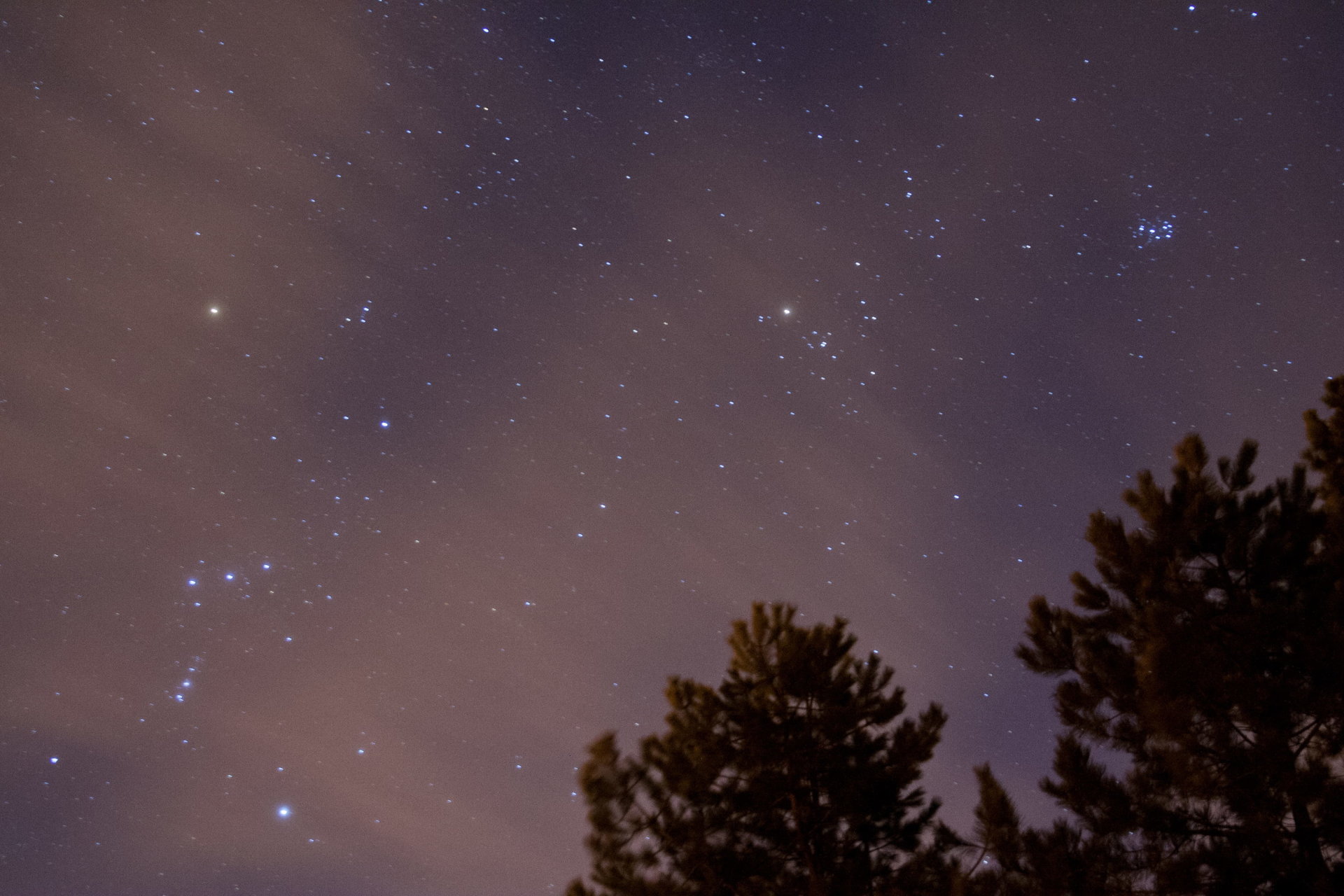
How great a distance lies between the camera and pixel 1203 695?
5.83 metres

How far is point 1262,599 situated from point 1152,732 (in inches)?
62.9

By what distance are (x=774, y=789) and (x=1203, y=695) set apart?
5.64m

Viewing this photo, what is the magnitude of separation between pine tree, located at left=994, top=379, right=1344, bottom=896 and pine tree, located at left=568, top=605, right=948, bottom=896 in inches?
143

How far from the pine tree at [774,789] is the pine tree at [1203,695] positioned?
3636 millimetres

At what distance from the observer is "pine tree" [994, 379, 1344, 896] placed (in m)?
5.50

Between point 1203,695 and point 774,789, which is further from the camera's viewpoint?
point 774,789

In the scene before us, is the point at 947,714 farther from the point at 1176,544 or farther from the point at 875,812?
the point at 1176,544

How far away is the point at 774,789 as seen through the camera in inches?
395

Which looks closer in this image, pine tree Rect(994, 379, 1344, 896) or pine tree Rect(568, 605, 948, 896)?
pine tree Rect(994, 379, 1344, 896)

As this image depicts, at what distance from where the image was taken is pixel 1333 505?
7164 mm

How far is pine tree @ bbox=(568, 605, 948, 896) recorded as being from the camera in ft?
31.7

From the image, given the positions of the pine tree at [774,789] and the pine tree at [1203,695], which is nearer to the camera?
the pine tree at [1203,695]

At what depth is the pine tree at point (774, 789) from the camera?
966 centimetres

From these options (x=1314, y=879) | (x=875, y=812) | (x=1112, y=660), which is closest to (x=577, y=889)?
(x=875, y=812)
